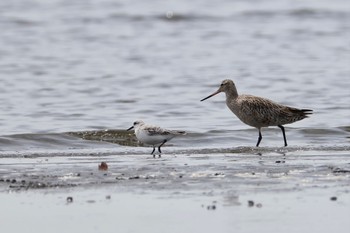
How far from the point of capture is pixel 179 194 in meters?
10.4

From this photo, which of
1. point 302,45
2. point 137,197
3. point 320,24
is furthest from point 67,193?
point 320,24

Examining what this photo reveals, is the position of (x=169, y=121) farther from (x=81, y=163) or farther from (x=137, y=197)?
(x=137, y=197)

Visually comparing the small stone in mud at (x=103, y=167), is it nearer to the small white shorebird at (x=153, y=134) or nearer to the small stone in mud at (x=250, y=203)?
the small white shorebird at (x=153, y=134)

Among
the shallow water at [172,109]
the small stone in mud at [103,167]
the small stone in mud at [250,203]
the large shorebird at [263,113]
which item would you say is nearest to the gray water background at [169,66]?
the shallow water at [172,109]

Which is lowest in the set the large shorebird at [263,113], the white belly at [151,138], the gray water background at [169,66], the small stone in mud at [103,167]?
the small stone in mud at [103,167]

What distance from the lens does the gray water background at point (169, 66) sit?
56.7ft

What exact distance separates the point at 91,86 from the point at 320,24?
1433 cm

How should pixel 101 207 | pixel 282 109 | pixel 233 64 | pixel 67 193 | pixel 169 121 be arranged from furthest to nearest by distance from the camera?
1. pixel 233 64
2. pixel 169 121
3. pixel 282 109
4. pixel 67 193
5. pixel 101 207

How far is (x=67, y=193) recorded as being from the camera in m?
10.6

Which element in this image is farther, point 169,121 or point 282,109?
point 169,121

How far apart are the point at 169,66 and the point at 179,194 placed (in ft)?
51.7

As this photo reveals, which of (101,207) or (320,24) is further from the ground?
(320,24)

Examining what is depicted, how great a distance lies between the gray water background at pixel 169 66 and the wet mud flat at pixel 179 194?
8.23ft

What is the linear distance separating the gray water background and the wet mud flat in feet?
8.23
